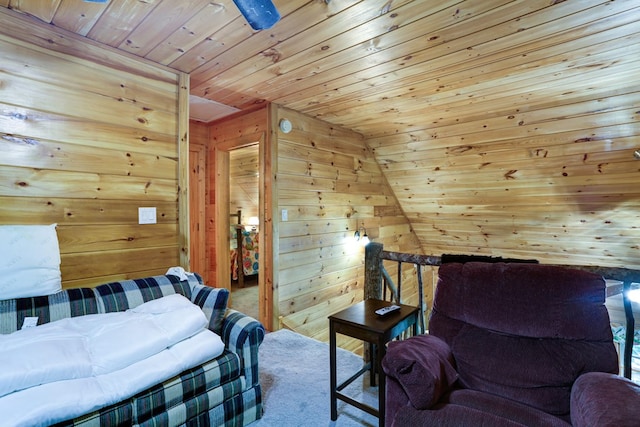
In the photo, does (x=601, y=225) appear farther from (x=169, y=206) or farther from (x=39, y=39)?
(x=39, y=39)

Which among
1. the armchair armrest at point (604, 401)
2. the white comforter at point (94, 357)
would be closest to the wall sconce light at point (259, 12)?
the white comforter at point (94, 357)

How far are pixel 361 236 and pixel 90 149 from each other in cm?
308

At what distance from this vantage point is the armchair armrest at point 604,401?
102 centimetres

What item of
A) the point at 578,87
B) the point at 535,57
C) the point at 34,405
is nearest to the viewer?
the point at 34,405

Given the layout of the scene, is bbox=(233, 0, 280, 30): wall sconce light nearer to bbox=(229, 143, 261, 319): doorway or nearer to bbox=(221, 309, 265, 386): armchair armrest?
bbox=(221, 309, 265, 386): armchair armrest

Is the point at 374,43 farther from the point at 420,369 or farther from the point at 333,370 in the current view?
the point at 333,370

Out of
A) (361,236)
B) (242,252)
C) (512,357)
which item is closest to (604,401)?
(512,357)

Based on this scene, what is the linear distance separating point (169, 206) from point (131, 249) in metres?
0.41

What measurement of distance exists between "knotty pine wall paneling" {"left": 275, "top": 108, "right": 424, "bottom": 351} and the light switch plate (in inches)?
46.2

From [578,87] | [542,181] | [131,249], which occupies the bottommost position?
[131,249]

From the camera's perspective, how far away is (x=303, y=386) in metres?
2.24

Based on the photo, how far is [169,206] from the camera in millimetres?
2469

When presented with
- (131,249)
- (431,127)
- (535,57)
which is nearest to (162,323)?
(131,249)

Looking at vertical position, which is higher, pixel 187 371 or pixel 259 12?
pixel 259 12
